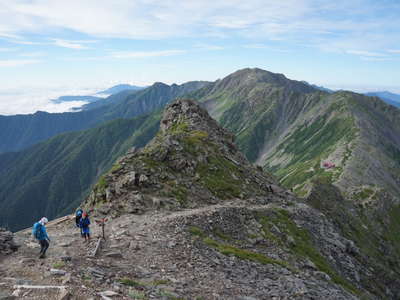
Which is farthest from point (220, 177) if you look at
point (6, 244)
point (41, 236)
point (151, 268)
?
point (6, 244)

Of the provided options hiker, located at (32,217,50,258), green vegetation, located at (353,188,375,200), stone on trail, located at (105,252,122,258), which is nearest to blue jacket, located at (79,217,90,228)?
hiker, located at (32,217,50,258)

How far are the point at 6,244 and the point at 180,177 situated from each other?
27.1m

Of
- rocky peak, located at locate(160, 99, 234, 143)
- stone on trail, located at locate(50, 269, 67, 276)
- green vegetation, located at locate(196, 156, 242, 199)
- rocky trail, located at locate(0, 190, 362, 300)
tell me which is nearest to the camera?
rocky trail, located at locate(0, 190, 362, 300)

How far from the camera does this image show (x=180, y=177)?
162ft

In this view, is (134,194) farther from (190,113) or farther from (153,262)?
(190,113)

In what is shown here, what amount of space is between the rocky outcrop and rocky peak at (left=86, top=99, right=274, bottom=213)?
A: 14.3 meters

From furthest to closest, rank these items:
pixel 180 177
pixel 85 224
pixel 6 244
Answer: pixel 180 177, pixel 85 224, pixel 6 244

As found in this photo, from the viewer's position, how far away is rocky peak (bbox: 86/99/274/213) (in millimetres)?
42219

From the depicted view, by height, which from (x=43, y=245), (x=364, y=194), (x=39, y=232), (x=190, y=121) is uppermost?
(x=190, y=121)

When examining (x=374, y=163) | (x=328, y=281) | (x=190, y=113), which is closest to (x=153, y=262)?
(x=328, y=281)

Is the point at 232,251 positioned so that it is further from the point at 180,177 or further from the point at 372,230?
the point at 372,230

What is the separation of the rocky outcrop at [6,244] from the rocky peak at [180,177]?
46.9ft

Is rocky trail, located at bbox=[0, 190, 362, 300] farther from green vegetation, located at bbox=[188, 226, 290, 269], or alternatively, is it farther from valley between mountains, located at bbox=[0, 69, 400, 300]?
green vegetation, located at bbox=[188, 226, 290, 269]

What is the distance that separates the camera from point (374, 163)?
196m
